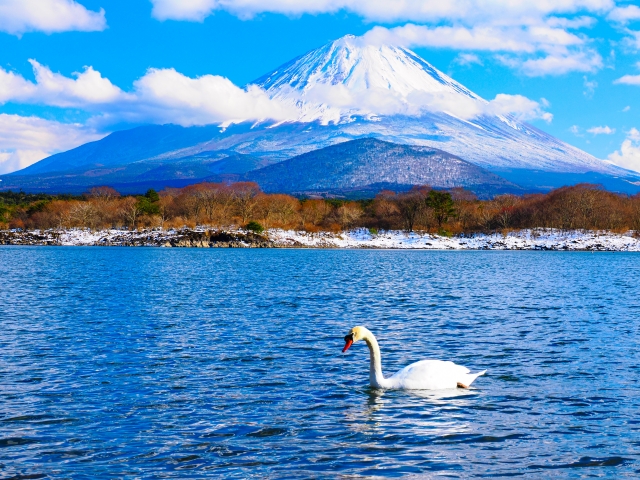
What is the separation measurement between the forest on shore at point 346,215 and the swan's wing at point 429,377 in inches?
3926

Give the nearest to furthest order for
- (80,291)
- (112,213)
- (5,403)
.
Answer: (5,403) < (80,291) < (112,213)

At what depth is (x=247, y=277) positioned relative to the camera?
4559 cm

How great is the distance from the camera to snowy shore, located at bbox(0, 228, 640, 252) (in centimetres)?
11006

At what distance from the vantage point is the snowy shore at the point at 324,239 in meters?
110

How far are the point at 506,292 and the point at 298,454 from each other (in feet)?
93.4

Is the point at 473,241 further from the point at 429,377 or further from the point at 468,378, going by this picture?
the point at 429,377

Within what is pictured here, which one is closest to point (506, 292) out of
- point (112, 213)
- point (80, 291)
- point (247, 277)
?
point (247, 277)

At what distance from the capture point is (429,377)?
533 inches

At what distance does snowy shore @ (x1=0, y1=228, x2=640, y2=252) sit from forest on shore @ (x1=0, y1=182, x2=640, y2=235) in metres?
3.76

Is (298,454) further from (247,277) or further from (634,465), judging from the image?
(247,277)

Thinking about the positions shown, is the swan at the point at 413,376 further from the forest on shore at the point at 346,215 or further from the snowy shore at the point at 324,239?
the forest on shore at the point at 346,215

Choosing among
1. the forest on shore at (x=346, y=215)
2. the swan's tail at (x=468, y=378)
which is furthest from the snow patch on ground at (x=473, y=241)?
the swan's tail at (x=468, y=378)

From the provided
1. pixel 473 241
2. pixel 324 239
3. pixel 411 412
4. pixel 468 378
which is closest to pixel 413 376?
pixel 468 378

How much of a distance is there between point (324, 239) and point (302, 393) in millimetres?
101840
